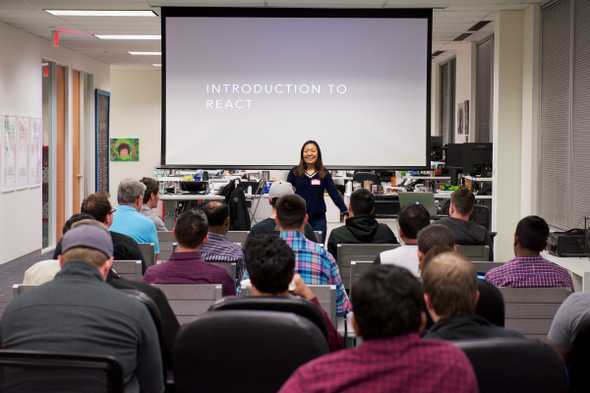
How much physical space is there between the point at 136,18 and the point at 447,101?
8092 mm

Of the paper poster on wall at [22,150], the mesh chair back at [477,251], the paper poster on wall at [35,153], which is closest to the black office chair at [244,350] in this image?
the mesh chair back at [477,251]

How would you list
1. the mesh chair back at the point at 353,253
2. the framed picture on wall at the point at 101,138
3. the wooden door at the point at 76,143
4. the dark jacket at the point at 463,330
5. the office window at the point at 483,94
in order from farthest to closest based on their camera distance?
the framed picture on wall at the point at 101,138
the wooden door at the point at 76,143
the office window at the point at 483,94
the mesh chair back at the point at 353,253
the dark jacket at the point at 463,330

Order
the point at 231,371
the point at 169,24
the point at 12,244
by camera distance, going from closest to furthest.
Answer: the point at 231,371 < the point at 169,24 < the point at 12,244

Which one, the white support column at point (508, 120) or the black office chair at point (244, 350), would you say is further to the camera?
the white support column at point (508, 120)

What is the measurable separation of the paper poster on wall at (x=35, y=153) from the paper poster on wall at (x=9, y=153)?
719 mm

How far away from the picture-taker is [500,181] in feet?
30.2

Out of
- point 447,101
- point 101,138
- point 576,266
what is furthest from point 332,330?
point 447,101

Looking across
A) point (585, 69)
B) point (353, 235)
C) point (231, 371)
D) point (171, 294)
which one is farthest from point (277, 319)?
point (585, 69)

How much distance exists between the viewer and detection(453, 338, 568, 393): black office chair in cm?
222

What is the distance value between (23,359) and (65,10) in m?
7.47

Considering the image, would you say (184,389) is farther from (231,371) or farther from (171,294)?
(171,294)

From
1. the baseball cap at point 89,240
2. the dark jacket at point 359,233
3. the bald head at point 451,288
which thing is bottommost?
the dark jacket at point 359,233

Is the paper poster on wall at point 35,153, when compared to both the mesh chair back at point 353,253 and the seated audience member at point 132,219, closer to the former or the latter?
the seated audience member at point 132,219

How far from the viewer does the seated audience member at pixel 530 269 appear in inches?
163
